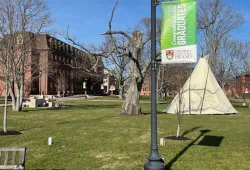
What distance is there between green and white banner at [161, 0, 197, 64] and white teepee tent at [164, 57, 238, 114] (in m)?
18.7

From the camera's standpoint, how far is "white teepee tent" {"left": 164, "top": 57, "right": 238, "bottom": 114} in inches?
1007

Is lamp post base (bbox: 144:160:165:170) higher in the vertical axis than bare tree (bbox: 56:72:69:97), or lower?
lower

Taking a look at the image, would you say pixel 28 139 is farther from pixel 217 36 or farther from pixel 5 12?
pixel 217 36

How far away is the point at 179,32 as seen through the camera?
21.9ft

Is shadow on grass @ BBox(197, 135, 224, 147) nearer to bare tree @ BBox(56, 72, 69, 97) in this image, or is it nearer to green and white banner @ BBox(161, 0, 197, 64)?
green and white banner @ BBox(161, 0, 197, 64)

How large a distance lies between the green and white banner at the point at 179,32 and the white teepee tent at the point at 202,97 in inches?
735

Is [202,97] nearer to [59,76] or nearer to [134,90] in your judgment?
[134,90]

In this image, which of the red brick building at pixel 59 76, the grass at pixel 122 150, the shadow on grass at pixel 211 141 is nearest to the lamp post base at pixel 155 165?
the grass at pixel 122 150

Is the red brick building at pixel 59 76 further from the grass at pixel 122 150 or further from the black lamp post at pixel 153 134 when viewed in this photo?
the black lamp post at pixel 153 134

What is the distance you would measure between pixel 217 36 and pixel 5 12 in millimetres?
33303

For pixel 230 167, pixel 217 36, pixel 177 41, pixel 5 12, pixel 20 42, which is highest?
pixel 217 36

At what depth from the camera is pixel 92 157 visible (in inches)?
335

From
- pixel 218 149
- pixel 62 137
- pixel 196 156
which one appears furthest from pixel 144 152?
pixel 62 137

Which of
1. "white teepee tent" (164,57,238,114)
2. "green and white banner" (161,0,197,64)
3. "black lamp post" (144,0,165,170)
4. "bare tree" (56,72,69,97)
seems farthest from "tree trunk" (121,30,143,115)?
"bare tree" (56,72,69,97)
